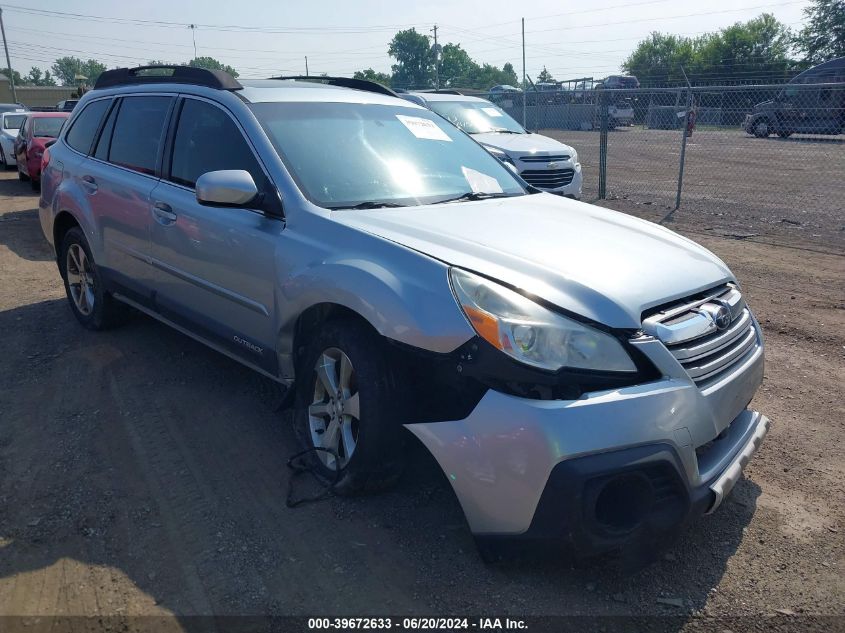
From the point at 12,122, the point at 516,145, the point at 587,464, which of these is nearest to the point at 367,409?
the point at 587,464

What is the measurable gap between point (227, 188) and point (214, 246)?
0.57m

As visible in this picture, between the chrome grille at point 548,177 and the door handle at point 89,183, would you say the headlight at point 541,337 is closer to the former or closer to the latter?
the door handle at point 89,183

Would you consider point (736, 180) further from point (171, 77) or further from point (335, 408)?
point (335, 408)

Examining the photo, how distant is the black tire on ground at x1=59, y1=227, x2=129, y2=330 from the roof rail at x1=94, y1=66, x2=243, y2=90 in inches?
46.8

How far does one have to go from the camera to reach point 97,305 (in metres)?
5.61

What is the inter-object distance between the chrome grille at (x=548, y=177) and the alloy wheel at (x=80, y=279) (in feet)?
22.0

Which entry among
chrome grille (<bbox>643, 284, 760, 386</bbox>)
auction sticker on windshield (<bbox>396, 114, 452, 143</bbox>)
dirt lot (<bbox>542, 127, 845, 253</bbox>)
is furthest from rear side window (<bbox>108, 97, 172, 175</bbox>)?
dirt lot (<bbox>542, 127, 845, 253</bbox>)

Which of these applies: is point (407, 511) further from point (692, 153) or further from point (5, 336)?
point (692, 153)

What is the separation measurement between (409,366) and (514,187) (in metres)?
1.89

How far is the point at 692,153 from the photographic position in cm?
2077

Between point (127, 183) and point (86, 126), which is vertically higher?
point (86, 126)

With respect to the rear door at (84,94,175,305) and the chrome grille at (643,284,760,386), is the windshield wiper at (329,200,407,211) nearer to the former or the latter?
the chrome grille at (643,284,760,386)

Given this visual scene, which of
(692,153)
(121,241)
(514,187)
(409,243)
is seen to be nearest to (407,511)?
(409,243)

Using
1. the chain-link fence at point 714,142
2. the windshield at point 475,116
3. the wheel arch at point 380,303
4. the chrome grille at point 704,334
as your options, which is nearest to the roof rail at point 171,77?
the wheel arch at point 380,303
